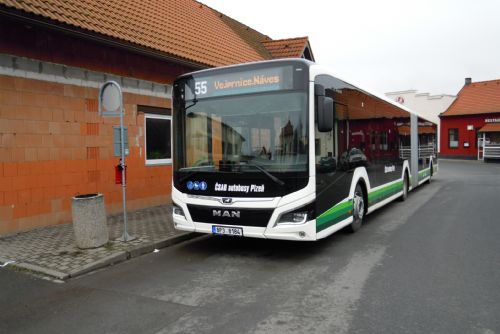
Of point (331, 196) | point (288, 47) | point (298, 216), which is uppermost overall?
point (288, 47)

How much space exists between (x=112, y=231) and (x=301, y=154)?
4122mm

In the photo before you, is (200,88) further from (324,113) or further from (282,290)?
(282,290)

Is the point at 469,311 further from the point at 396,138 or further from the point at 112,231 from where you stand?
the point at 396,138

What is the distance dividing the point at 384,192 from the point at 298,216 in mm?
4794

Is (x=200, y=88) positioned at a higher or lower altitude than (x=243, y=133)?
higher

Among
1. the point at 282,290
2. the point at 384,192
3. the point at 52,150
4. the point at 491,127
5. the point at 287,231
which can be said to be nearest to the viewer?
the point at 282,290

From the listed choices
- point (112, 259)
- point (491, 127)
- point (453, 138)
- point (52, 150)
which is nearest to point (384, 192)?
point (112, 259)

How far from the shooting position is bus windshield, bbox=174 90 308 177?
6.00m

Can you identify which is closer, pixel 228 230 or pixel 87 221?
pixel 228 230

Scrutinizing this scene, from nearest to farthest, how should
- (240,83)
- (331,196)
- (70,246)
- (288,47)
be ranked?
(240,83) < (331,196) < (70,246) < (288,47)

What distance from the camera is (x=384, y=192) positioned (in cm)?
1006

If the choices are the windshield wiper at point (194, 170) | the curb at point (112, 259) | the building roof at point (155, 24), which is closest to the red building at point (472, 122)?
the building roof at point (155, 24)

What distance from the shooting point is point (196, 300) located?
Answer: 15.5 ft

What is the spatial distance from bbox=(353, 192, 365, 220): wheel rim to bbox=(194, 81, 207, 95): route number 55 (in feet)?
11.2
